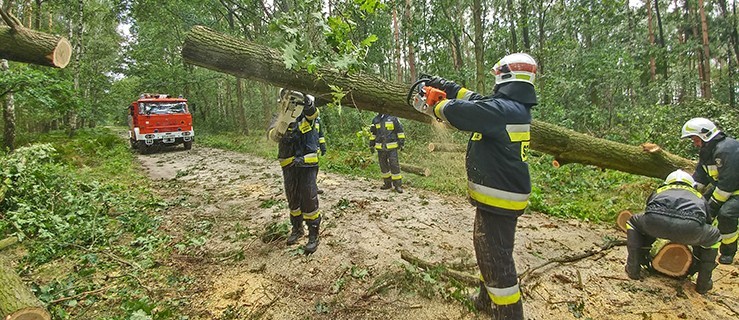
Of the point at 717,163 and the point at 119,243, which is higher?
the point at 717,163

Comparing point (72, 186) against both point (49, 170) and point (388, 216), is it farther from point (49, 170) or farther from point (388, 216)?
point (388, 216)

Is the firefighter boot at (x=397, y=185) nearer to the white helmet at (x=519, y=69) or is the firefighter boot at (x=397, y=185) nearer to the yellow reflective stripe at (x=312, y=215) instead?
the yellow reflective stripe at (x=312, y=215)

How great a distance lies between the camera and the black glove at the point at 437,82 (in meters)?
2.80

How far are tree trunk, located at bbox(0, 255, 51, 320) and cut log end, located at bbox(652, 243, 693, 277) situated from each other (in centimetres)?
546

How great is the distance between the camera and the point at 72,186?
548cm

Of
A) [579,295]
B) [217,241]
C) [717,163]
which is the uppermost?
[717,163]

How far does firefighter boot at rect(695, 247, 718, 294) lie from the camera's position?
10.7 ft

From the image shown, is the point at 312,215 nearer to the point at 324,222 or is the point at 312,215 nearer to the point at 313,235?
the point at 313,235

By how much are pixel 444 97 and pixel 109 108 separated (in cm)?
2192

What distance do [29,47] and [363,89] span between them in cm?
386

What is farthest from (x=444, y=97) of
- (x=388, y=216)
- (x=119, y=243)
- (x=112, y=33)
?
(x=112, y=33)

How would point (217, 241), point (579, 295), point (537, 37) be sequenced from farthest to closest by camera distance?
point (537, 37)
point (217, 241)
point (579, 295)

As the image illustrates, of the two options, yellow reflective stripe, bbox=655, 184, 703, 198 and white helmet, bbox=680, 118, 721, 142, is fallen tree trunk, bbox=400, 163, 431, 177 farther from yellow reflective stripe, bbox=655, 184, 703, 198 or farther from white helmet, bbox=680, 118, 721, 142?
yellow reflective stripe, bbox=655, 184, 703, 198

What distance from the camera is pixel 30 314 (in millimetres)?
2248
